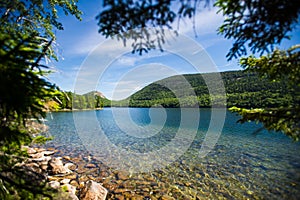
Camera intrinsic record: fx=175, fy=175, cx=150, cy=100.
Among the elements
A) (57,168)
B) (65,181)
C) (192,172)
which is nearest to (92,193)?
(65,181)

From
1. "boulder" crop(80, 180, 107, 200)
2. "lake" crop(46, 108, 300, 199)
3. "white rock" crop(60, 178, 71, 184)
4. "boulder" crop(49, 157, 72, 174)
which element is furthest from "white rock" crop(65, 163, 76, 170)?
"boulder" crop(80, 180, 107, 200)

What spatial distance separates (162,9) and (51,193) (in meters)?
4.01

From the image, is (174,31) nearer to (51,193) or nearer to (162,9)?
(162,9)

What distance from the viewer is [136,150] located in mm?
A: 17578

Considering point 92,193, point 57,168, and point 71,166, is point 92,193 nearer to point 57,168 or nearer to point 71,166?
point 57,168

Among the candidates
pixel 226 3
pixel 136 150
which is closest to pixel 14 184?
pixel 226 3

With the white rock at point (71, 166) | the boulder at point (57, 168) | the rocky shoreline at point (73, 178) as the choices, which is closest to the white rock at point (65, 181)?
the rocky shoreline at point (73, 178)

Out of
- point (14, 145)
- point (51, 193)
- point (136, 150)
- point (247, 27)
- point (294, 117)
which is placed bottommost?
point (136, 150)

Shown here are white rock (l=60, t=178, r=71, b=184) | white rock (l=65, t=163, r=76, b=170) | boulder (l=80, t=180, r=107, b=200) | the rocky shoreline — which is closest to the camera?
boulder (l=80, t=180, r=107, b=200)

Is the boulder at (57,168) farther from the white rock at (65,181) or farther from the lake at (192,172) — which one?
the lake at (192,172)

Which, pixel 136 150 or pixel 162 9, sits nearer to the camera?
pixel 162 9

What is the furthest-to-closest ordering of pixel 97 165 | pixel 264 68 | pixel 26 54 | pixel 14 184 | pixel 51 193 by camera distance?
pixel 97 165, pixel 264 68, pixel 51 193, pixel 14 184, pixel 26 54

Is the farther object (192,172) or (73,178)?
(192,172)

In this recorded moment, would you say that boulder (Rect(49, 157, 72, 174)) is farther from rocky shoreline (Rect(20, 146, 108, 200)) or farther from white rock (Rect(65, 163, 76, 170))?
white rock (Rect(65, 163, 76, 170))
